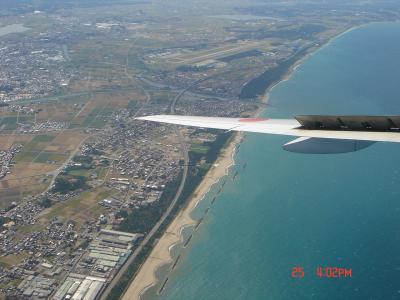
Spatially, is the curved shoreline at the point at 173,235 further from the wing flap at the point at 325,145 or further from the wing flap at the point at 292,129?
the wing flap at the point at 325,145

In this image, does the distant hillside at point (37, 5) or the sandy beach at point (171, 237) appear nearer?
the sandy beach at point (171, 237)

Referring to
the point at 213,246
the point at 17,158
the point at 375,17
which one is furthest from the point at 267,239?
the point at 375,17

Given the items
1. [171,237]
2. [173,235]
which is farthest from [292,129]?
[173,235]

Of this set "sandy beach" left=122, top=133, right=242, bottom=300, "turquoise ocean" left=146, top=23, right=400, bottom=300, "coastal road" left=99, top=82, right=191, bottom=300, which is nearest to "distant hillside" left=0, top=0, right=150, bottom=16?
"coastal road" left=99, top=82, right=191, bottom=300

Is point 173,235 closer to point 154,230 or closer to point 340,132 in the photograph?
point 154,230

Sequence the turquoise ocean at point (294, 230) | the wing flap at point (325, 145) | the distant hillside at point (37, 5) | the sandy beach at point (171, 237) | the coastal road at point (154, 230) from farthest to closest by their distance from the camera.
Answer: the distant hillside at point (37, 5)
the sandy beach at point (171, 237)
the coastal road at point (154, 230)
the turquoise ocean at point (294, 230)
the wing flap at point (325, 145)
